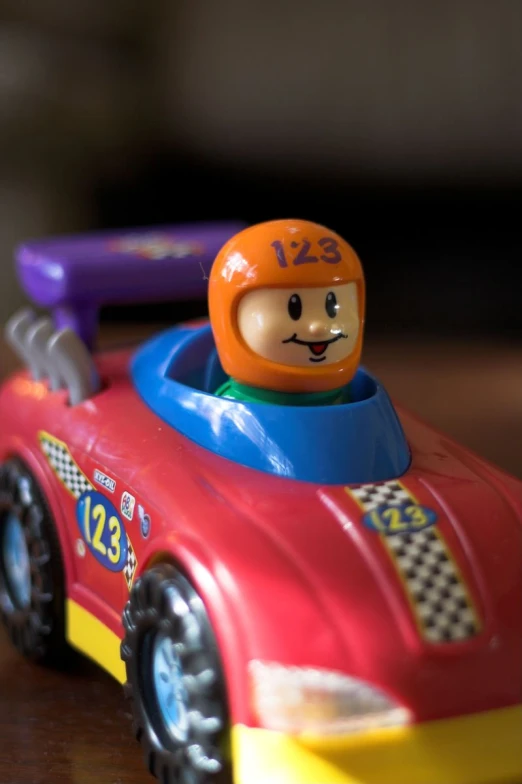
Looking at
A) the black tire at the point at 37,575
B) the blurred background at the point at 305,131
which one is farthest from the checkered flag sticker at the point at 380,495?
the blurred background at the point at 305,131

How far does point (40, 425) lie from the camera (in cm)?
120

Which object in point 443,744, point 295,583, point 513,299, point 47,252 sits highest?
point 47,252

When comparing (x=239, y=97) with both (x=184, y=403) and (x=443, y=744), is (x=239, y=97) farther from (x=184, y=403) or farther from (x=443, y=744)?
(x=443, y=744)

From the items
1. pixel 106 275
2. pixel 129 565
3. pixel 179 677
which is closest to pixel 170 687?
pixel 179 677

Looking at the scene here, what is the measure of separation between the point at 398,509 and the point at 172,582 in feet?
0.67

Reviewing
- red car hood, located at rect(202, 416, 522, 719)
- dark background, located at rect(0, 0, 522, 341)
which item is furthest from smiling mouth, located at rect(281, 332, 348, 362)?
dark background, located at rect(0, 0, 522, 341)

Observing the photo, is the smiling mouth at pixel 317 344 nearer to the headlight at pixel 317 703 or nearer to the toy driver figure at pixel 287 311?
the toy driver figure at pixel 287 311

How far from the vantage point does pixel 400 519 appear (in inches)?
35.6

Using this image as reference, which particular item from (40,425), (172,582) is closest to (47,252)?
(40,425)

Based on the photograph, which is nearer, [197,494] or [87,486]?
[197,494]

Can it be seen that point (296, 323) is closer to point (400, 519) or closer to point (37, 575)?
point (400, 519)

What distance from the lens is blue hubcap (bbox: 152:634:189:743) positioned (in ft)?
2.92

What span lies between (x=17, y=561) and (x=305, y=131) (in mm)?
1678

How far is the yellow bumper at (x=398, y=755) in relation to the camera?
2.61 ft
